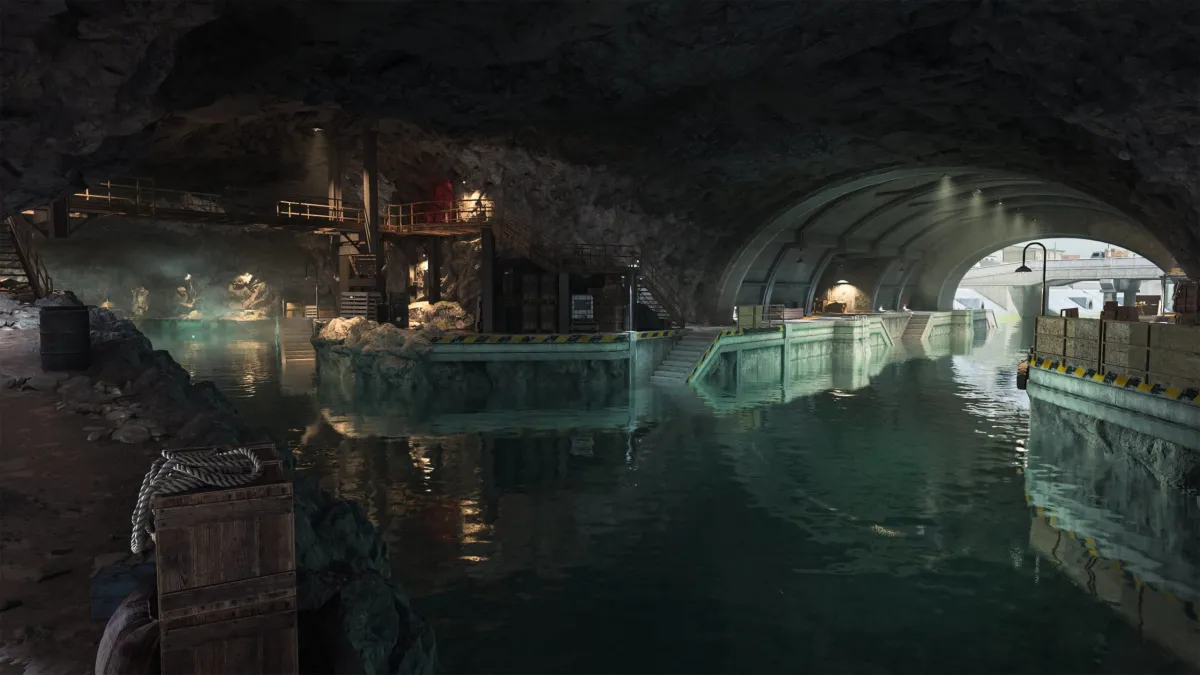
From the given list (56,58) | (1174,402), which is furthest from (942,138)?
(56,58)

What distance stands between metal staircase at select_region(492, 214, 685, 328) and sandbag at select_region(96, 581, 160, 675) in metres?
24.9

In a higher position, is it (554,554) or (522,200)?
(522,200)

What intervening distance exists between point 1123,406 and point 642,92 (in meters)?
17.1

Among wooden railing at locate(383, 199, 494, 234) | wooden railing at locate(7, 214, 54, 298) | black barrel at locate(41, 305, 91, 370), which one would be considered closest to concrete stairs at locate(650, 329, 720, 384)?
wooden railing at locate(383, 199, 494, 234)

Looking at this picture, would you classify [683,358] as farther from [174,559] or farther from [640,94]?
[174,559]

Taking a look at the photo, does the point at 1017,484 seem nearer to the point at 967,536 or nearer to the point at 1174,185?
the point at 967,536

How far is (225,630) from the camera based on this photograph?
442cm

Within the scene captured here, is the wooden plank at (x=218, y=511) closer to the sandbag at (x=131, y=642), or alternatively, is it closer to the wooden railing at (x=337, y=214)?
the sandbag at (x=131, y=642)

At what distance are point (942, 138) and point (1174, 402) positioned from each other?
16684mm

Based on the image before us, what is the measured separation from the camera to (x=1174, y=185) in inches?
788

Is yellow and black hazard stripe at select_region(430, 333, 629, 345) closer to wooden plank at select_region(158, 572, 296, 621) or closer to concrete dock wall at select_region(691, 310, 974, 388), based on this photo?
concrete dock wall at select_region(691, 310, 974, 388)

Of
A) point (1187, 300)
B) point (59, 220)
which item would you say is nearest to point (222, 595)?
point (1187, 300)

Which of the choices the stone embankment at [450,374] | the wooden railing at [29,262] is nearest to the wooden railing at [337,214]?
the stone embankment at [450,374]

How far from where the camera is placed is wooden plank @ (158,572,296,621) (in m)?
4.25
